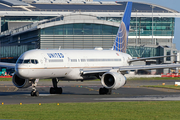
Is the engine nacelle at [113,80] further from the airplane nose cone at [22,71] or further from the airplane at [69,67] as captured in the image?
the airplane nose cone at [22,71]

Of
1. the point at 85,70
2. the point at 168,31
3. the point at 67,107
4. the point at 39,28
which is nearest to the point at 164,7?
the point at 168,31

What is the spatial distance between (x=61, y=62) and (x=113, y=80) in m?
5.26

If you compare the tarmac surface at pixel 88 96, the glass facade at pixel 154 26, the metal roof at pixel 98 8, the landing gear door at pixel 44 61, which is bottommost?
the tarmac surface at pixel 88 96

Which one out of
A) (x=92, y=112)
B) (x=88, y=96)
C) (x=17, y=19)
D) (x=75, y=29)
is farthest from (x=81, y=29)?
(x=92, y=112)

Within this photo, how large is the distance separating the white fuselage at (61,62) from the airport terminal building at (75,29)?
124 ft

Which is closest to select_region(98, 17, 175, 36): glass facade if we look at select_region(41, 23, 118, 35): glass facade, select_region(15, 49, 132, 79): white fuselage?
select_region(41, 23, 118, 35): glass facade

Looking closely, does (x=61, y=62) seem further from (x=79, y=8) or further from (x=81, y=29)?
(x=79, y=8)

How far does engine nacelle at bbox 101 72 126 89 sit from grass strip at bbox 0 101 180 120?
8.68m

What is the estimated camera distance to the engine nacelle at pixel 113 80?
117ft

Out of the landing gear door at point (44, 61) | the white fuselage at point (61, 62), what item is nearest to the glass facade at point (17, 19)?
the white fuselage at point (61, 62)

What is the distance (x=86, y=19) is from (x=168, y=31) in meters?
52.1

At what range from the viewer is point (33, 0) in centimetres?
15675

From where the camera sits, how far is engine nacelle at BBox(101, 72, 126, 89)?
3562 centimetres

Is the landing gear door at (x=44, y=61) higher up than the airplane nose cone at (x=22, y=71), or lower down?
higher up
